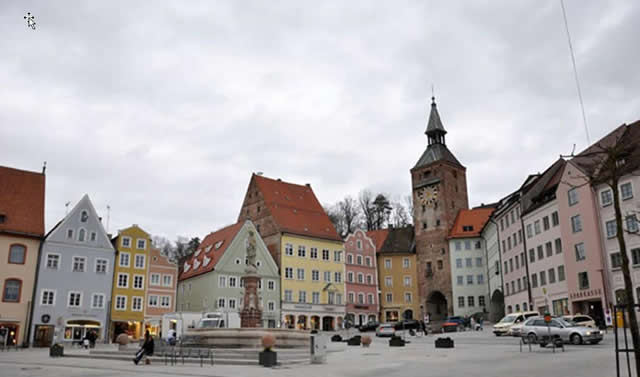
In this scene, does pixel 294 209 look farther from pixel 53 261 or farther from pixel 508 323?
pixel 508 323

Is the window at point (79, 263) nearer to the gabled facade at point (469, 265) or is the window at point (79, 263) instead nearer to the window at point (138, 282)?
the window at point (138, 282)

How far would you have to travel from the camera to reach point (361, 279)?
75562mm

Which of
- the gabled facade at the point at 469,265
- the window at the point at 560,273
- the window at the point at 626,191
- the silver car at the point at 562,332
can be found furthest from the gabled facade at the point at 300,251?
the silver car at the point at 562,332

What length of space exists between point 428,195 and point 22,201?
53.1m

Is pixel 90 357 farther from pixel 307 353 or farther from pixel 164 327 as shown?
pixel 164 327

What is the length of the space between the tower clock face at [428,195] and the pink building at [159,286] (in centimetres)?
3919

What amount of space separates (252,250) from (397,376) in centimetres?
1733

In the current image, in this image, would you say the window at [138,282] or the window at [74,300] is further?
the window at [138,282]

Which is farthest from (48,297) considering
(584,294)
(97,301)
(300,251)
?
(584,294)

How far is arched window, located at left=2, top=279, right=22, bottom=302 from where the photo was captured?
153 feet

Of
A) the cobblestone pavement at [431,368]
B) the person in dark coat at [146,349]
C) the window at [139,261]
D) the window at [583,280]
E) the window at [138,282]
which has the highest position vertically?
the window at [139,261]

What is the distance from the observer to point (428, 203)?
83.4 metres

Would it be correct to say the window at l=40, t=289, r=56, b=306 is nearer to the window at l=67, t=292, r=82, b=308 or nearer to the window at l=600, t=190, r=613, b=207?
the window at l=67, t=292, r=82, b=308

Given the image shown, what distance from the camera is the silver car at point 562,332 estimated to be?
94.2 feet
